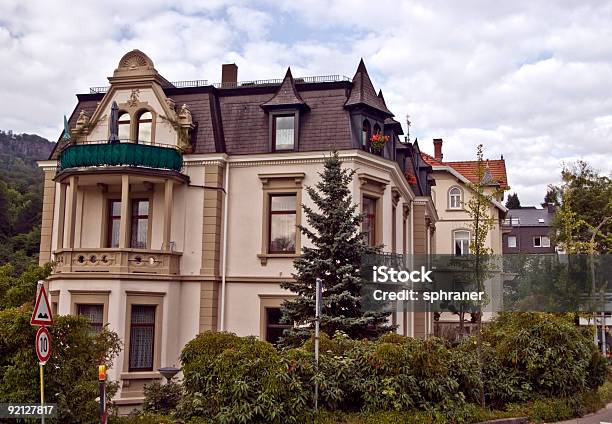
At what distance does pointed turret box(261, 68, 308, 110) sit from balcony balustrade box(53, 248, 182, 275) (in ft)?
19.3

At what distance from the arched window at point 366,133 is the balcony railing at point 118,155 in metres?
6.06

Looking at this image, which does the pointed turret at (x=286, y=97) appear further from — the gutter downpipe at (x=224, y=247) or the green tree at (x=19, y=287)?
the green tree at (x=19, y=287)

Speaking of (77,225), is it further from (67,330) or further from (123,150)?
(67,330)

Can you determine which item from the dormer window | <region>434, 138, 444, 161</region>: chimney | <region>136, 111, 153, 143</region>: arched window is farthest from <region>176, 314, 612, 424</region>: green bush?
<region>434, 138, 444, 161</region>: chimney

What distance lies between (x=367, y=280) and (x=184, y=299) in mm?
6406

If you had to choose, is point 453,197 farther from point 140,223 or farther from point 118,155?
point 118,155

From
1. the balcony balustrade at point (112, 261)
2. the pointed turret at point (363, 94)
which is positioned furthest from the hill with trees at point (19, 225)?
the pointed turret at point (363, 94)

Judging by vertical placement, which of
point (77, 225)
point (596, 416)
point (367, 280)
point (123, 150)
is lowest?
point (596, 416)


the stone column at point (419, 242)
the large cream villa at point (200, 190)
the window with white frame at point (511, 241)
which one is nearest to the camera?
the large cream villa at point (200, 190)

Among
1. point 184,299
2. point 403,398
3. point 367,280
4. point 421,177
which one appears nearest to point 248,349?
point 403,398

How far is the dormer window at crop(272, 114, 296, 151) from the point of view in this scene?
21625mm

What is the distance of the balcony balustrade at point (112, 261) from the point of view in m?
19.5

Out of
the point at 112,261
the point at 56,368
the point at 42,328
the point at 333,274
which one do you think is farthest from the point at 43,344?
the point at 112,261

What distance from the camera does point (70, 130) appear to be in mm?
22375
